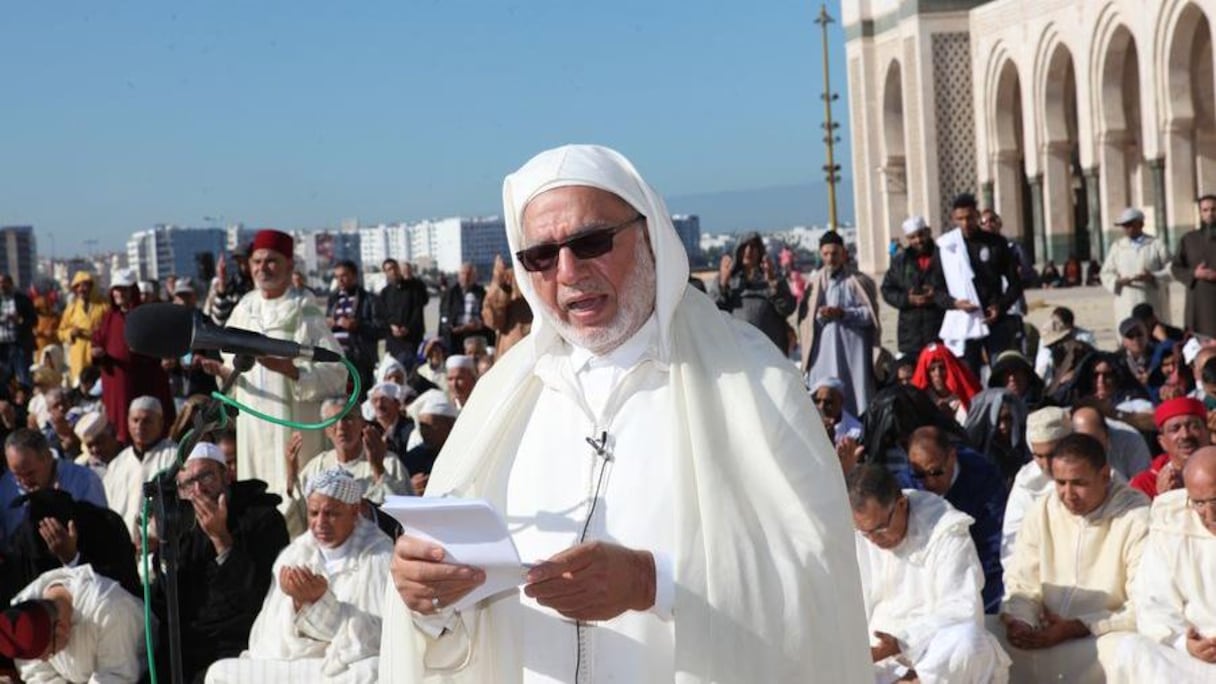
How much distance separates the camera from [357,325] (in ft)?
42.1

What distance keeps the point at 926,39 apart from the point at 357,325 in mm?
18276

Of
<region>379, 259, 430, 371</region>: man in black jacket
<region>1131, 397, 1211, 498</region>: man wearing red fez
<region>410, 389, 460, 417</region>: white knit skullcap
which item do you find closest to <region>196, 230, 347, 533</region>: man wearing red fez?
<region>410, 389, 460, 417</region>: white knit skullcap

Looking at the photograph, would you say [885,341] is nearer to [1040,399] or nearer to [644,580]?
[1040,399]

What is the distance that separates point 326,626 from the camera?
232 inches

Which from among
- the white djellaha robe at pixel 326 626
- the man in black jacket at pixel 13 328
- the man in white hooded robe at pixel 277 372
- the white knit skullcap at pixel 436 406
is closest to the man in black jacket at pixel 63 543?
the white djellaha robe at pixel 326 626

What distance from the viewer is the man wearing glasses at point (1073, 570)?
5.78 m

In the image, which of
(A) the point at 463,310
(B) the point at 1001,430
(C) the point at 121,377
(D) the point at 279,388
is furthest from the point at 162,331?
(A) the point at 463,310

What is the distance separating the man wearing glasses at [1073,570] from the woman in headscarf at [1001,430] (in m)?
2.02

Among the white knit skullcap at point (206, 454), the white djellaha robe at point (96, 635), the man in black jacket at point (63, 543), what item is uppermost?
the white knit skullcap at point (206, 454)

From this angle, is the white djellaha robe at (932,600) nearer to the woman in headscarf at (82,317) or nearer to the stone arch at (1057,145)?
the woman in headscarf at (82,317)

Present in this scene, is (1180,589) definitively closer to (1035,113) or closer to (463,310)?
(463,310)

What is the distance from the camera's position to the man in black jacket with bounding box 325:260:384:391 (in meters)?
12.7

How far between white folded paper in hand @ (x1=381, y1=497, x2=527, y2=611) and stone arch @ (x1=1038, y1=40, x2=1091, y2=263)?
968 inches

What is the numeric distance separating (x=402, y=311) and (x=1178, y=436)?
8995mm
